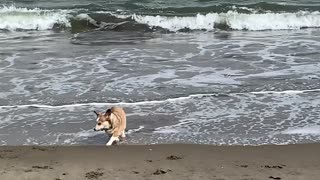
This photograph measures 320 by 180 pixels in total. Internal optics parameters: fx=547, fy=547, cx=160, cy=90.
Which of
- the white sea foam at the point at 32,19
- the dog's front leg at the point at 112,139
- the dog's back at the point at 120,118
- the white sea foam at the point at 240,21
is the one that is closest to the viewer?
the dog's front leg at the point at 112,139

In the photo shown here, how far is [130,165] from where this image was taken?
5.13 m

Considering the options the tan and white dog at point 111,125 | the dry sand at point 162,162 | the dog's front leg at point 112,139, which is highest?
the tan and white dog at point 111,125

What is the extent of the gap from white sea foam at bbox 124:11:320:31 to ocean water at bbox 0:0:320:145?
3 centimetres

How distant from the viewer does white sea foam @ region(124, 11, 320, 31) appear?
54.4 feet

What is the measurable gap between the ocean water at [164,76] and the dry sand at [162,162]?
1.28ft

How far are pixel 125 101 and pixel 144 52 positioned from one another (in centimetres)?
408

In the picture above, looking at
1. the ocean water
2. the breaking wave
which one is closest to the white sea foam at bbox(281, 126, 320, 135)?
the ocean water

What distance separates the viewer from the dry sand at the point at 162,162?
4.84 m

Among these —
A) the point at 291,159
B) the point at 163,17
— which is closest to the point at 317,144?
the point at 291,159

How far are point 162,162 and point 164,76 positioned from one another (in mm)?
4204

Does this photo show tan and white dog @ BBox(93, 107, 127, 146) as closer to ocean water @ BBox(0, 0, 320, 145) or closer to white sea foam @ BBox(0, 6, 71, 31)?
ocean water @ BBox(0, 0, 320, 145)

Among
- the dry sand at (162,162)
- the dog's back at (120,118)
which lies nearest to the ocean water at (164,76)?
the dog's back at (120,118)

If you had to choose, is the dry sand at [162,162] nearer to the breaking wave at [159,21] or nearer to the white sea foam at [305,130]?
the white sea foam at [305,130]

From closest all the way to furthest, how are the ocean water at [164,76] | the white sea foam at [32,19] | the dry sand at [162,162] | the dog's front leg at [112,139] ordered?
1. the dry sand at [162,162]
2. the dog's front leg at [112,139]
3. the ocean water at [164,76]
4. the white sea foam at [32,19]
